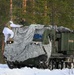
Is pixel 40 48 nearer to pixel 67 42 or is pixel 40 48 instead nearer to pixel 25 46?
pixel 25 46

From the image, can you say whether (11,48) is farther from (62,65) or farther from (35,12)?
(35,12)

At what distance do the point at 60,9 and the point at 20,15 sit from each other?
3.48m

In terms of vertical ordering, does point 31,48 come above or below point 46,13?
above

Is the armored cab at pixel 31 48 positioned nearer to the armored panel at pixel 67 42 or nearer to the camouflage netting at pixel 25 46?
the camouflage netting at pixel 25 46

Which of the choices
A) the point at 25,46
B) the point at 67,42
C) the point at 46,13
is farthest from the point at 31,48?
the point at 46,13

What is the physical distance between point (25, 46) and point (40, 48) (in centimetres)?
78

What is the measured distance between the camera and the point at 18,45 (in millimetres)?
18109

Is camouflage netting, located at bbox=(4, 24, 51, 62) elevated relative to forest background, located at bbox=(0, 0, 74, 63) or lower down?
elevated

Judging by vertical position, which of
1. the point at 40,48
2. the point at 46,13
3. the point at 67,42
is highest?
the point at 40,48

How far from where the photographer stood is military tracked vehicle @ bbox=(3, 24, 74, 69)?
17.7 metres

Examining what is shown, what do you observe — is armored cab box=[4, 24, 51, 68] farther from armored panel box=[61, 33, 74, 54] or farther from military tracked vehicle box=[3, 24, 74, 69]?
armored panel box=[61, 33, 74, 54]

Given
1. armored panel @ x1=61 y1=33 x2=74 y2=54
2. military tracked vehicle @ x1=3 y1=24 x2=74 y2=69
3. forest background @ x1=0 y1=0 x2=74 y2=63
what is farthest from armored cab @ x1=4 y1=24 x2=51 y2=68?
forest background @ x1=0 y1=0 x2=74 y2=63

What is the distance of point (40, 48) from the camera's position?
1755 cm

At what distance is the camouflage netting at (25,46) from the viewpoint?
1761cm
